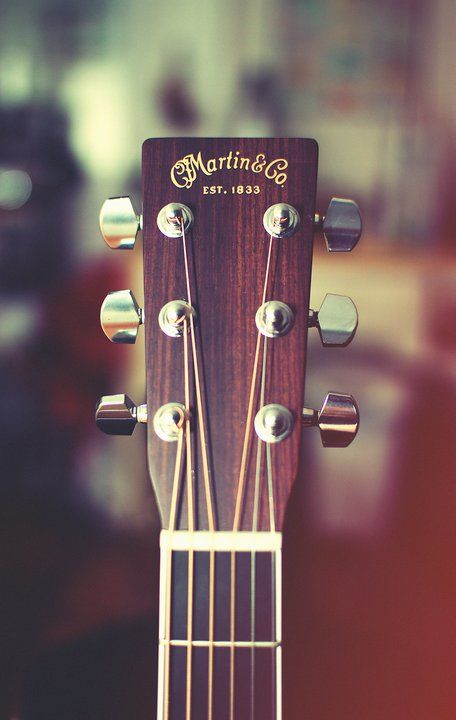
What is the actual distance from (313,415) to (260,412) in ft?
0.18

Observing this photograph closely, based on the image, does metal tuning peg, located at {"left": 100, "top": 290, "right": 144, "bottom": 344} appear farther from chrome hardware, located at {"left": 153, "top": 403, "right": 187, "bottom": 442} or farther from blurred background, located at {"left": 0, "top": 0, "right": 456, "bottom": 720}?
blurred background, located at {"left": 0, "top": 0, "right": 456, "bottom": 720}

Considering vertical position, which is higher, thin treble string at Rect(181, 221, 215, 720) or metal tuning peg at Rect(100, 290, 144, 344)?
metal tuning peg at Rect(100, 290, 144, 344)

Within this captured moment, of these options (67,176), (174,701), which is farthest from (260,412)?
(67,176)

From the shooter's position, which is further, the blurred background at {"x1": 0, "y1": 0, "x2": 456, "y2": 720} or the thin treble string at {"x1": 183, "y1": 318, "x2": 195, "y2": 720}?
the blurred background at {"x1": 0, "y1": 0, "x2": 456, "y2": 720}

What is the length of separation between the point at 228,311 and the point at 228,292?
0.02m

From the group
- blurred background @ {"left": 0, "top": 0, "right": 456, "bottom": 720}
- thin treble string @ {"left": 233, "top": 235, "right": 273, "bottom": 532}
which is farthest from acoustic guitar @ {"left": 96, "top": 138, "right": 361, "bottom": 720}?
blurred background @ {"left": 0, "top": 0, "right": 456, "bottom": 720}

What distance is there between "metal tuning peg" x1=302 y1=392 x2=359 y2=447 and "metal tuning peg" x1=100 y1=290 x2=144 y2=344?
0.18 m

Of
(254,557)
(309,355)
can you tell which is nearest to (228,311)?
(254,557)

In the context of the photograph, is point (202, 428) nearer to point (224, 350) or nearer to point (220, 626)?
point (224, 350)

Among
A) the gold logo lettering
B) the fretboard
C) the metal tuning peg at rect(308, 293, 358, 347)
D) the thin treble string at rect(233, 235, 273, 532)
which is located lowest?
the fretboard

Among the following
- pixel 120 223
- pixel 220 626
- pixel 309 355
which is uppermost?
pixel 120 223

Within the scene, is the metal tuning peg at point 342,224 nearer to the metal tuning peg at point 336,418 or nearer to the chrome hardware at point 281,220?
the chrome hardware at point 281,220

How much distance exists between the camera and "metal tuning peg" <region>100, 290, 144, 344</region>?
2.01ft

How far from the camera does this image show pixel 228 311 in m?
0.62
